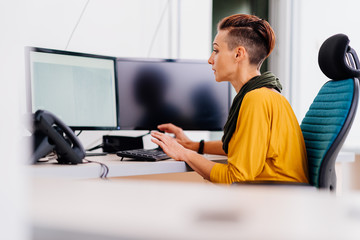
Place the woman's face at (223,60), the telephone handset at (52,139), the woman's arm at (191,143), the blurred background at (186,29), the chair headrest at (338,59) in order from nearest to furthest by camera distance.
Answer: the telephone handset at (52,139) < the chair headrest at (338,59) < the woman's face at (223,60) < the woman's arm at (191,143) < the blurred background at (186,29)

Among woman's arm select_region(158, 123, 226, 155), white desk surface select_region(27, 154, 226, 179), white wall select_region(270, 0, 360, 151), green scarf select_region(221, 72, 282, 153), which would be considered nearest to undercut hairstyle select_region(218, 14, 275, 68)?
green scarf select_region(221, 72, 282, 153)

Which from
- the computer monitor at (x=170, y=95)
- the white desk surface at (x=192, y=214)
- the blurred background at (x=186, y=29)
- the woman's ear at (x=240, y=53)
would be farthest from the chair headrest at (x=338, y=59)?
the white desk surface at (x=192, y=214)

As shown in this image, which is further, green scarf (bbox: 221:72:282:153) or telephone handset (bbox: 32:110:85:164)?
green scarf (bbox: 221:72:282:153)

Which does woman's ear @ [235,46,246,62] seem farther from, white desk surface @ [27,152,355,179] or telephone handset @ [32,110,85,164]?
telephone handset @ [32,110,85,164]

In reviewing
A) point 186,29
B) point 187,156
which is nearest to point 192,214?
point 187,156

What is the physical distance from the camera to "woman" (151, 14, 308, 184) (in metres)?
1.24

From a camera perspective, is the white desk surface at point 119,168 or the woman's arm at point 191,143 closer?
the white desk surface at point 119,168

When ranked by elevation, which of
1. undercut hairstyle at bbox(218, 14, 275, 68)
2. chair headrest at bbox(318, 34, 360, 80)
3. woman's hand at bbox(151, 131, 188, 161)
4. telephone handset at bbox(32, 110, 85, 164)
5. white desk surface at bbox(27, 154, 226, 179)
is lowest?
white desk surface at bbox(27, 154, 226, 179)

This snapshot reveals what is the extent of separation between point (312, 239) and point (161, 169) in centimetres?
123

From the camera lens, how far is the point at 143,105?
5.92 feet

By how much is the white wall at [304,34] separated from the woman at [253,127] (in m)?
1.34

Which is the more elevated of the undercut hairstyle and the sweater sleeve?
the undercut hairstyle

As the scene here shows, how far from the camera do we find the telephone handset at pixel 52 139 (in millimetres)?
1169

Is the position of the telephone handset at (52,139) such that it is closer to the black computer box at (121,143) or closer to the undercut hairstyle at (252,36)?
the black computer box at (121,143)
